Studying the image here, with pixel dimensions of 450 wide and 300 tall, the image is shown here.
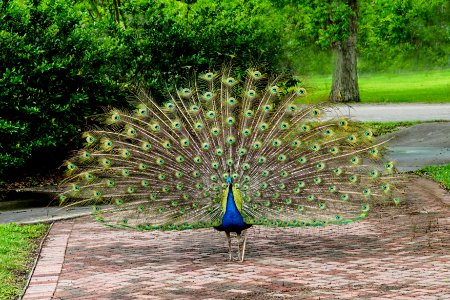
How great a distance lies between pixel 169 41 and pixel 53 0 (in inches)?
87.2

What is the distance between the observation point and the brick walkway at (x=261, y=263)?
7812 millimetres

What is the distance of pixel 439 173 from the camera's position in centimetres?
1543

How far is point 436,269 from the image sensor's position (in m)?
8.49

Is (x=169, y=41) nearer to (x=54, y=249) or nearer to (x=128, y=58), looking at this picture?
(x=128, y=58)

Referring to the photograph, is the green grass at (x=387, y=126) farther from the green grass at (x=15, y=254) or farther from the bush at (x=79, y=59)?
the green grass at (x=15, y=254)

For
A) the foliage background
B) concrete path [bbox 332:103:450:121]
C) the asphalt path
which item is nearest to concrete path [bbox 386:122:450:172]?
the asphalt path

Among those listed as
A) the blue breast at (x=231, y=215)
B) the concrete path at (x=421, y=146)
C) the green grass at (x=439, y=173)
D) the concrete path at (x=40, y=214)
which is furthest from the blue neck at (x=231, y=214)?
the concrete path at (x=421, y=146)

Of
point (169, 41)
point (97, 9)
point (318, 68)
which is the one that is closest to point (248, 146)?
point (169, 41)

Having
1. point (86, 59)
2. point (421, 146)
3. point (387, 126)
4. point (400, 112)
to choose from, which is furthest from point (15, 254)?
point (400, 112)

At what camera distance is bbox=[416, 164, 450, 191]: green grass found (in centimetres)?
1448

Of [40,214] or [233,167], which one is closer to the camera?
[233,167]

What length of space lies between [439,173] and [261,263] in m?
7.27

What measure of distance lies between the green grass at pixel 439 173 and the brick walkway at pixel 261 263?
2.65 m

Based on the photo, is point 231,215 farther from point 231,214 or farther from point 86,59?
point 86,59
